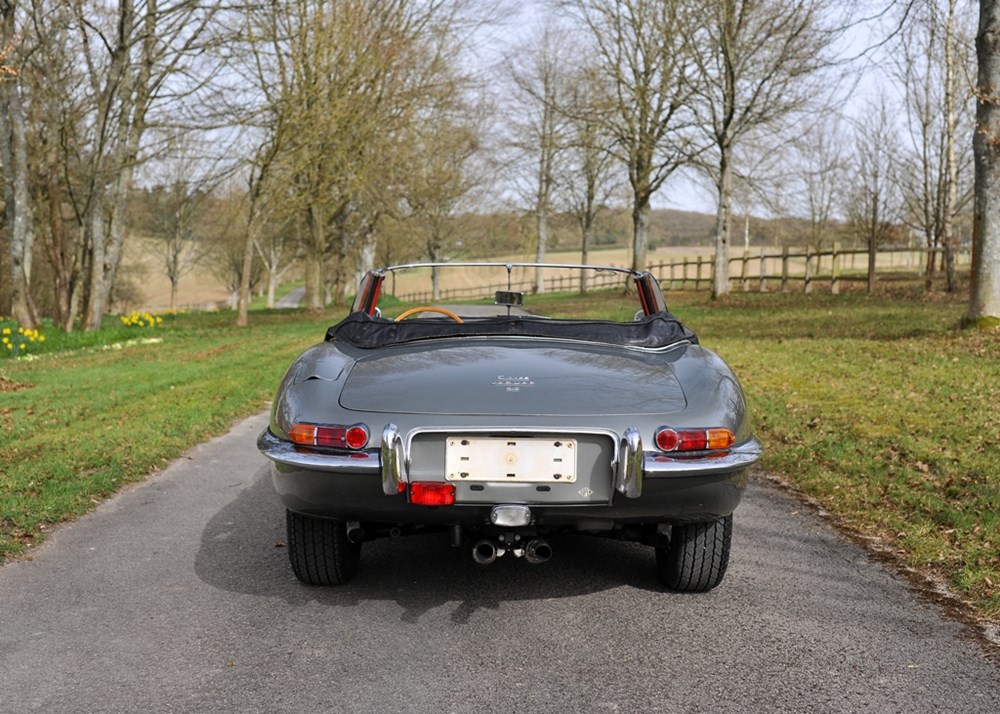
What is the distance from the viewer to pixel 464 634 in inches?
133

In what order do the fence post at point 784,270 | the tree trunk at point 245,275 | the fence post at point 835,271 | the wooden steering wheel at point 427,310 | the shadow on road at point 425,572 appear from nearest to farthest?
the shadow on road at point 425,572 < the wooden steering wheel at point 427,310 < the tree trunk at point 245,275 < the fence post at point 835,271 < the fence post at point 784,270

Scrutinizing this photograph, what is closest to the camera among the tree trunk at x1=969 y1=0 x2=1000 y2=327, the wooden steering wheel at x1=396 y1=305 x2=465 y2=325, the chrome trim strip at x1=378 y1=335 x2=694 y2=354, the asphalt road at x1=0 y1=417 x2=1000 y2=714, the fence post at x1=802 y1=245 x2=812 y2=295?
the asphalt road at x1=0 y1=417 x2=1000 y2=714

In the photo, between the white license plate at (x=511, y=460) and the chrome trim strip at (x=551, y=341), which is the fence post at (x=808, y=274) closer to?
the chrome trim strip at (x=551, y=341)

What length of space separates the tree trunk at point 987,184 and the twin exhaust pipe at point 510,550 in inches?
442

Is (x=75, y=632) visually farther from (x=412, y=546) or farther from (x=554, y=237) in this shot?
(x=554, y=237)

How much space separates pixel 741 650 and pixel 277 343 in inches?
618

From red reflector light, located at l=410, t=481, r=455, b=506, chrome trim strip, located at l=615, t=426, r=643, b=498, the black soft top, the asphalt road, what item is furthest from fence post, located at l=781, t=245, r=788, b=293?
red reflector light, located at l=410, t=481, r=455, b=506

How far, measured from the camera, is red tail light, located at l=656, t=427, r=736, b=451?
330 centimetres

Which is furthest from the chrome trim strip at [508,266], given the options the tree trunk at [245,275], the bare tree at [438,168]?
the tree trunk at [245,275]

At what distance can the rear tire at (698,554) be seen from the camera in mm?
3732

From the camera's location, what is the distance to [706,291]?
32062 mm

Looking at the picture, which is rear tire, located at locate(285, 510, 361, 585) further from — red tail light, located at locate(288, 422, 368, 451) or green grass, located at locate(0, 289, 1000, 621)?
green grass, located at locate(0, 289, 1000, 621)

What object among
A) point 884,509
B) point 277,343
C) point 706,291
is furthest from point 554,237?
point 884,509

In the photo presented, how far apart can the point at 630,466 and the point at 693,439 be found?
29 centimetres
